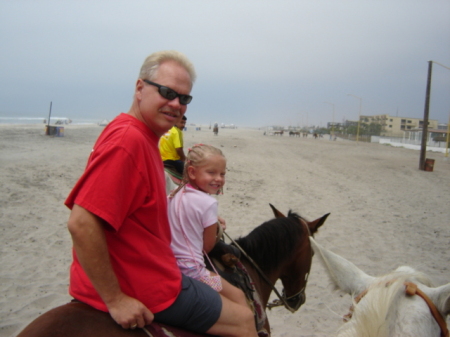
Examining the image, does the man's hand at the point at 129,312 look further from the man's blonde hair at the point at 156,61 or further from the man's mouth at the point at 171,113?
the man's blonde hair at the point at 156,61

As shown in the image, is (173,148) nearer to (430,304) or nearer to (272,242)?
(272,242)

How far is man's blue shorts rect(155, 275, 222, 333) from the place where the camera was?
5.12ft

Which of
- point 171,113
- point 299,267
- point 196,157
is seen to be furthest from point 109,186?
point 299,267

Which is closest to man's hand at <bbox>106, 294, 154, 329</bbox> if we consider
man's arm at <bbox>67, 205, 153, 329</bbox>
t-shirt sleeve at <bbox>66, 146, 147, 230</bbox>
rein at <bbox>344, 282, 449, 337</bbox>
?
man's arm at <bbox>67, 205, 153, 329</bbox>

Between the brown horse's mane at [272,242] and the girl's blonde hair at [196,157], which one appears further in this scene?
the brown horse's mane at [272,242]

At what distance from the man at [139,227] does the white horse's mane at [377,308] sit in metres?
0.57

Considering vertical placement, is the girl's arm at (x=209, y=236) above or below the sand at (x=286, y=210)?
above

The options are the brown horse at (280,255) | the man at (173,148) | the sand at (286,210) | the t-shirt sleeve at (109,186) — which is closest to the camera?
the t-shirt sleeve at (109,186)

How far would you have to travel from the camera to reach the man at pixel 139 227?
1299 millimetres

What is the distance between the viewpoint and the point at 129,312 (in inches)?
55.6

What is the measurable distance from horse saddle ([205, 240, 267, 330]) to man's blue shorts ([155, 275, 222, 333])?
1.98ft

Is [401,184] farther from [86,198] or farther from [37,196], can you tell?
[86,198]

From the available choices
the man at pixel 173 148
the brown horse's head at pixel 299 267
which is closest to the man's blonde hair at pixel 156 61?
the brown horse's head at pixel 299 267

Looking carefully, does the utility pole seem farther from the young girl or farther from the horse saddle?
the young girl
